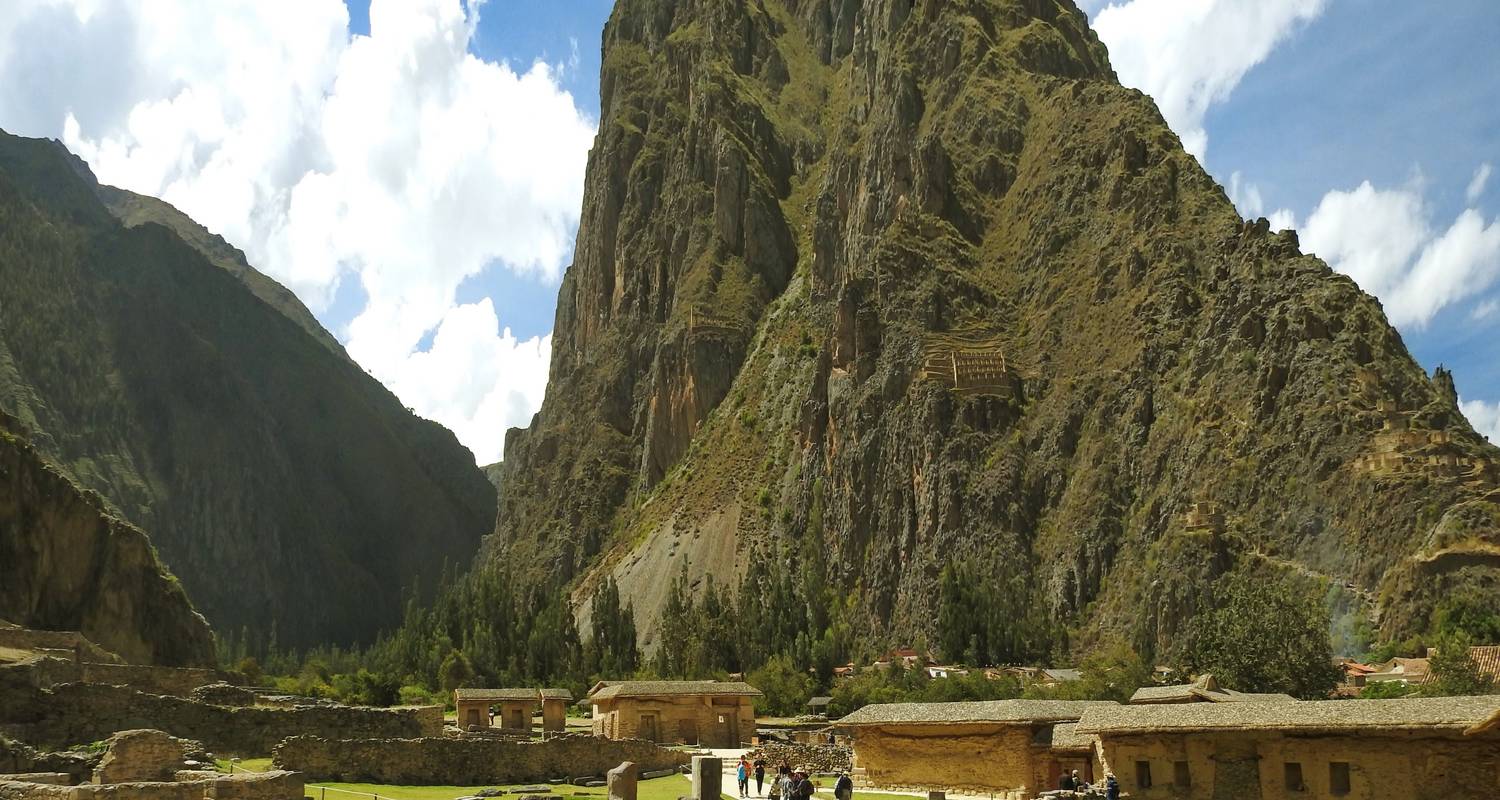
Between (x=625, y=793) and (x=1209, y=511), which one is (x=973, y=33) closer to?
(x=1209, y=511)

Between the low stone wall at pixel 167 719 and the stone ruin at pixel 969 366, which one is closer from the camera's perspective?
the low stone wall at pixel 167 719

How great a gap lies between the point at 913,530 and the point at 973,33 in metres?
72.7

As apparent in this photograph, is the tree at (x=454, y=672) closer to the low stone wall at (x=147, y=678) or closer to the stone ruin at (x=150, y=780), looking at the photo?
the low stone wall at (x=147, y=678)

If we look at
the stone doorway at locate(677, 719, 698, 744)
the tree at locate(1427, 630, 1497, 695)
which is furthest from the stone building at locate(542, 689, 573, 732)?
the tree at locate(1427, 630, 1497, 695)

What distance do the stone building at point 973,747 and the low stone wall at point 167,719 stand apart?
1674 cm

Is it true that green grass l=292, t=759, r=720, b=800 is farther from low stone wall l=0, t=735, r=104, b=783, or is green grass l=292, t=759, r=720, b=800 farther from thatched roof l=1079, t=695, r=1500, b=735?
thatched roof l=1079, t=695, r=1500, b=735

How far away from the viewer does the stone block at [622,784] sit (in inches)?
1453

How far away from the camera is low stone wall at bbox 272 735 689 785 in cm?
4069

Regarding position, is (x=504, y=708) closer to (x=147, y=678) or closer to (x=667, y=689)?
(x=667, y=689)

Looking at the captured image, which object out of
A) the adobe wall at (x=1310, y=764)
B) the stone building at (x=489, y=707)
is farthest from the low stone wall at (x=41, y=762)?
the stone building at (x=489, y=707)

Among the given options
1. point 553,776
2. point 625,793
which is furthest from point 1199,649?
point 625,793

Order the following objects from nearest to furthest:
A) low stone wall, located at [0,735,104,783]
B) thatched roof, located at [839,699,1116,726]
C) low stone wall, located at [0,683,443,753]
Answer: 1. low stone wall, located at [0,735,104,783]
2. low stone wall, located at [0,683,443,753]
3. thatched roof, located at [839,699,1116,726]

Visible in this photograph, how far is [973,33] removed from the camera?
190 metres

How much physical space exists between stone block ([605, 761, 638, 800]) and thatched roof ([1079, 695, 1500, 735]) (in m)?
15.6
